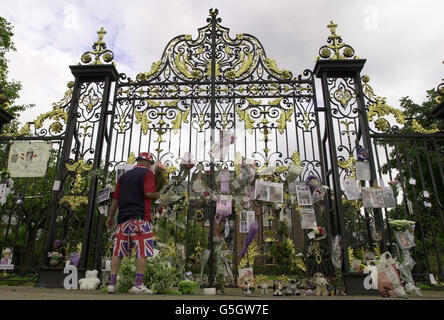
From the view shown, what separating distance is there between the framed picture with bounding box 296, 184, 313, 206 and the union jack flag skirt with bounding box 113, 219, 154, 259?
2.82m

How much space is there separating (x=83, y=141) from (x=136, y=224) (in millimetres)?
2967

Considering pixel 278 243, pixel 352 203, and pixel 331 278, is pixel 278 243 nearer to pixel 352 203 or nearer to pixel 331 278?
pixel 331 278

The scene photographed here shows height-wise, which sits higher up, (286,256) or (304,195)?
(304,195)

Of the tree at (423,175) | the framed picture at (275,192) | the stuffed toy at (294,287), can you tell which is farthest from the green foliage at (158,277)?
the tree at (423,175)

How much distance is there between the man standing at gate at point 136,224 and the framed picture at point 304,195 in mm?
2705

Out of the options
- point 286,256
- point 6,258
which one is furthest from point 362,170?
point 6,258

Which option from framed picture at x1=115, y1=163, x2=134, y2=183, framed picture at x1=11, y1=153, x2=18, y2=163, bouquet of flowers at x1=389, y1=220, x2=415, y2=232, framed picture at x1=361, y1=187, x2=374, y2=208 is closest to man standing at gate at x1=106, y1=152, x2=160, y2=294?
framed picture at x1=115, y1=163, x2=134, y2=183

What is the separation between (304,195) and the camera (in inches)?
226

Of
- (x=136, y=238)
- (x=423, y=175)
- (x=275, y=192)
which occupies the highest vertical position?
(x=423, y=175)

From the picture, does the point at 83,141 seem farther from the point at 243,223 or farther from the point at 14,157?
the point at 243,223

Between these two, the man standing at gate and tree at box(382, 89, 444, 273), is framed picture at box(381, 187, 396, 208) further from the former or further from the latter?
the man standing at gate

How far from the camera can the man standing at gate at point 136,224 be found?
4176 mm

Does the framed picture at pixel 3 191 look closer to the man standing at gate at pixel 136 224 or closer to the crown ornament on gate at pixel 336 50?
the man standing at gate at pixel 136 224

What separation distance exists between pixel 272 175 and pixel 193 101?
228 cm
